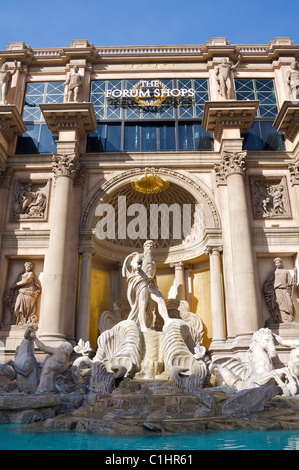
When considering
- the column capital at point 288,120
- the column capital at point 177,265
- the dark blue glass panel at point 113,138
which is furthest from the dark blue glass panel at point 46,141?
the column capital at point 288,120

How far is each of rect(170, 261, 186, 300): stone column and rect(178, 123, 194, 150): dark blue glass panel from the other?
617cm

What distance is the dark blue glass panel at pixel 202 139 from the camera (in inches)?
798

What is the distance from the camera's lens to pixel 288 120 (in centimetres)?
1903

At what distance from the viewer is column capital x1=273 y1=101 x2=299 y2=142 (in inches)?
725

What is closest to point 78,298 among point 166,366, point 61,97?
point 166,366

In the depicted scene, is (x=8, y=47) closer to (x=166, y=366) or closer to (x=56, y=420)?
(x=166, y=366)

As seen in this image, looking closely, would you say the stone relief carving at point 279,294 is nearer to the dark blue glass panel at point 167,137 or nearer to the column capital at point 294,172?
the column capital at point 294,172

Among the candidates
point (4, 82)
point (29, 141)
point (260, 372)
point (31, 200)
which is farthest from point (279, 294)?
point (4, 82)

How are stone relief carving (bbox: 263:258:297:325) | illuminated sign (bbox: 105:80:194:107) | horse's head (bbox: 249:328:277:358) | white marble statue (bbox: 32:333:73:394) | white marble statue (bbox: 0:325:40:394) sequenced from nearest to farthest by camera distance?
white marble statue (bbox: 32:333:73:394)
white marble statue (bbox: 0:325:40:394)
horse's head (bbox: 249:328:277:358)
stone relief carving (bbox: 263:258:297:325)
illuminated sign (bbox: 105:80:194:107)

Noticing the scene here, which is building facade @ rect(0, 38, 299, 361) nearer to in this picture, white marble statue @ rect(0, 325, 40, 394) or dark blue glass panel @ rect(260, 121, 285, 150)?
dark blue glass panel @ rect(260, 121, 285, 150)

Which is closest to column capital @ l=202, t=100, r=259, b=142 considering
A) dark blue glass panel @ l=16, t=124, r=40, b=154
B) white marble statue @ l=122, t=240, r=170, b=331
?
white marble statue @ l=122, t=240, r=170, b=331

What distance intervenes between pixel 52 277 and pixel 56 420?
355 inches

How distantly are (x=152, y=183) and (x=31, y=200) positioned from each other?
6.08 m

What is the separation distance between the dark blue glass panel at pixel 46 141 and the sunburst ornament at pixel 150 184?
15.9 feet
